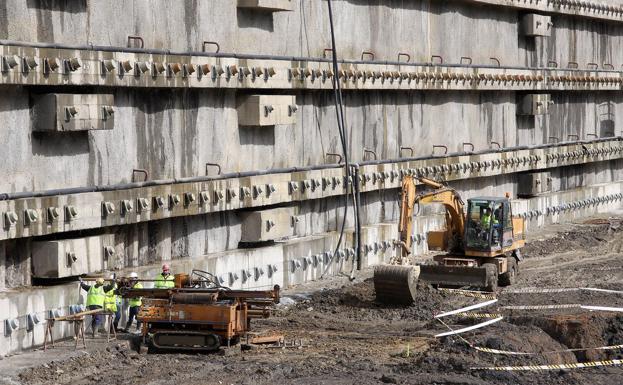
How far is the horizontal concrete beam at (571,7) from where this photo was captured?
4581 centimetres

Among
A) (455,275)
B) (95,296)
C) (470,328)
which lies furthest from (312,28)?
(95,296)

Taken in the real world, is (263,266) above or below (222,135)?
below

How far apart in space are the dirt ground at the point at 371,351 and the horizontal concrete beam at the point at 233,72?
5425 mm

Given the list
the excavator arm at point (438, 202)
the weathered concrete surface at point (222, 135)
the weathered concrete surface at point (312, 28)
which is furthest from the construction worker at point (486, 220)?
the weathered concrete surface at point (312, 28)

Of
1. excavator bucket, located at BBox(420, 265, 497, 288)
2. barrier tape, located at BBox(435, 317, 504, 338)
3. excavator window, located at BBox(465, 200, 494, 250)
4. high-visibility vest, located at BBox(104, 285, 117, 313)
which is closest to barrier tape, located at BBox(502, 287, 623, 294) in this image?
excavator bucket, located at BBox(420, 265, 497, 288)

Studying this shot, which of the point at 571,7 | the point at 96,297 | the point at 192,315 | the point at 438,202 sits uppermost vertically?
the point at 571,7

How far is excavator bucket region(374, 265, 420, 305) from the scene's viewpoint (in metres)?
29.4

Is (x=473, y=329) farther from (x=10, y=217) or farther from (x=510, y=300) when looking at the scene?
(x=10, y=217)

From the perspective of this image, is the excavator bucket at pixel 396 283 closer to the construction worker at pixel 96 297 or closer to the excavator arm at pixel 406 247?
→ the excavator arm at pixel 406 247

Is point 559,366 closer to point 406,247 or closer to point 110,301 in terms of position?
point 406,247

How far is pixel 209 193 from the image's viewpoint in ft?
97.0

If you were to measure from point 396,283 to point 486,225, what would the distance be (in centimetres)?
424

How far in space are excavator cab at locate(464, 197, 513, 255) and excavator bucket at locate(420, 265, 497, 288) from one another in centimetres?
104

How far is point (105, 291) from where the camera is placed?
81.3 feet
